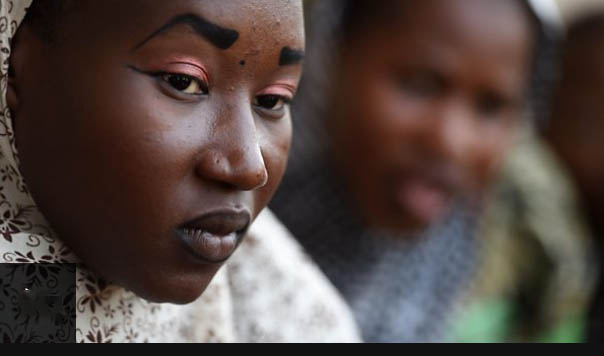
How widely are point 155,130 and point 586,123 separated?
2893 millimetres

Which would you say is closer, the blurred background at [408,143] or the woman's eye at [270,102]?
the woman's eye at [270,102]

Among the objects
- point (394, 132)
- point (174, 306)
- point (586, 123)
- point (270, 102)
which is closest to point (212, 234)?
point (270, 102)

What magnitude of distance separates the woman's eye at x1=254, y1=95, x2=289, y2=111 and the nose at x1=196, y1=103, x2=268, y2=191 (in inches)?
2.7

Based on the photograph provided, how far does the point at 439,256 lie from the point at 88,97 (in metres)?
2.01

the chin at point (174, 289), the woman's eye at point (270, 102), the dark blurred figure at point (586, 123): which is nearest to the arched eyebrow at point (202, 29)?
the woman's eye at point (270, 102)

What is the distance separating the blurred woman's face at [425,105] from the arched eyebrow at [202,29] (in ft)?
4.63

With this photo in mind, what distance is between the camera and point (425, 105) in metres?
2.65

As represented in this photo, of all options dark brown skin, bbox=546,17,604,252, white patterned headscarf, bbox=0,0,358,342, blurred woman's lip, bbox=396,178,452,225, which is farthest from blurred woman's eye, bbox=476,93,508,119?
dark brown skin, bbox=546,17,604,252

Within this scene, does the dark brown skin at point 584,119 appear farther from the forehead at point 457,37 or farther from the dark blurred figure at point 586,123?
the forehead at point 457,37

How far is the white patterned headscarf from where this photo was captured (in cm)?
129

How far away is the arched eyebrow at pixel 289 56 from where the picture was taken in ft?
4.25

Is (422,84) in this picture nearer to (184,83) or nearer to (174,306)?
(174,306)

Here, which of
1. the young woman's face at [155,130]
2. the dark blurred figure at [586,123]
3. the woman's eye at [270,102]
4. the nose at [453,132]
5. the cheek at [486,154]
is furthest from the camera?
the dark blurred figure at [586,123]

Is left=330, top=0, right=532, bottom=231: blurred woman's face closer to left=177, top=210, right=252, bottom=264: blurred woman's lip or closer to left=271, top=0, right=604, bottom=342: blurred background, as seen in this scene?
left=271, top=0, right=604, bottom=342: blurred background
